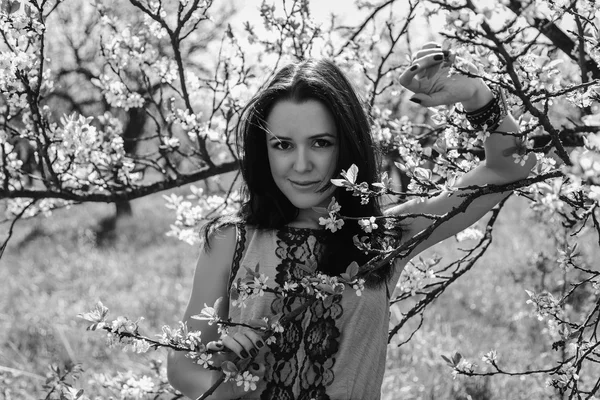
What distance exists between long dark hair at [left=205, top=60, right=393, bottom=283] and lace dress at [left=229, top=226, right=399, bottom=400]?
0.29 ft

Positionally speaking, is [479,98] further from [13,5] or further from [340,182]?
[13,5]

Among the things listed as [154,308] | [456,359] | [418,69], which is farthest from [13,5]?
[154,308]

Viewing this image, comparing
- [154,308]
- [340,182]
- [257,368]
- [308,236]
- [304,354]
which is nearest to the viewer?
[340,182]

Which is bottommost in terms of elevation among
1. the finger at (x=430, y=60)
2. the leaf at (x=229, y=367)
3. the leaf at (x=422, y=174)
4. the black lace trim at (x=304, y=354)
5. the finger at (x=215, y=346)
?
the leaf at (x=229, y=367)

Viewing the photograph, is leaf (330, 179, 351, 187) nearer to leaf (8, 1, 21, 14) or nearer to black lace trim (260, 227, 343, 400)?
black lace trim (260, 227, 343, 400)

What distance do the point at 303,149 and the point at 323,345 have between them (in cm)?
52

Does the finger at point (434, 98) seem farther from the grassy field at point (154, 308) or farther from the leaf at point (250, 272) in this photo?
the grassy field at point (154, 308)

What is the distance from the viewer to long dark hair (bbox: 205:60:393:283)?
6.26ft

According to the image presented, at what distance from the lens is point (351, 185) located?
1424 millimetres

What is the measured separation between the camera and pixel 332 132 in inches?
75.4

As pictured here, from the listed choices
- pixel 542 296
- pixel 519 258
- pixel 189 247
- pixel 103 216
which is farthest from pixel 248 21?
pixel 103 216

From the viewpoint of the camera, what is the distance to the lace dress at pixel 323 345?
1.80 meters

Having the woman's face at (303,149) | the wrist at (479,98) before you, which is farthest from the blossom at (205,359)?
the wrist at (479,98)

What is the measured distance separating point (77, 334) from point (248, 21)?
3097 mm
